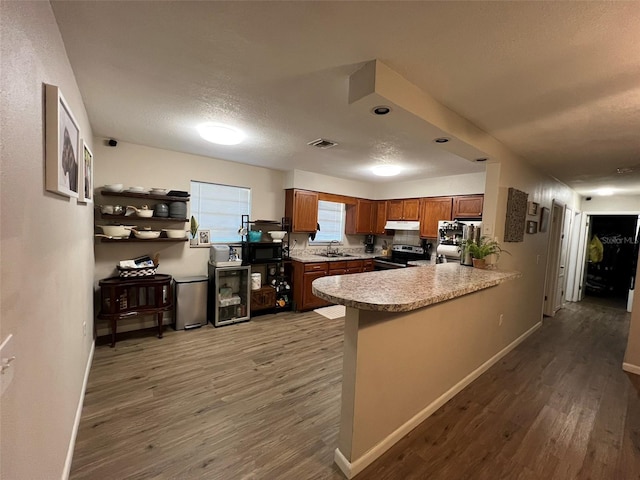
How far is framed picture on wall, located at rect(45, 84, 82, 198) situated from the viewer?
1148mm

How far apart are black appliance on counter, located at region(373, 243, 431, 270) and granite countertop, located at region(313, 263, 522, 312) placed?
2.35 meters

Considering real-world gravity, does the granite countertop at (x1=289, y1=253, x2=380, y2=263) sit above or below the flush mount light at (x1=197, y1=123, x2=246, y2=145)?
below

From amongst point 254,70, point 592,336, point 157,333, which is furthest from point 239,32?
point 592,336

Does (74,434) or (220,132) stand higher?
(220,132)

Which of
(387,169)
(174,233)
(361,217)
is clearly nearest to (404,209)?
(361,217)

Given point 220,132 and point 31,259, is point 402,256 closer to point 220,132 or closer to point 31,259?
point 220,132

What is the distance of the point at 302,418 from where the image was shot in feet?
6.70

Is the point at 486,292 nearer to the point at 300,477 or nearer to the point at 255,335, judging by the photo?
the point at 300,477

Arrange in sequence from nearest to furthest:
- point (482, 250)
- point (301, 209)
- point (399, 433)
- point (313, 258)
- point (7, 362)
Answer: point (7, 362)
point (399, 433)
point (482, 250)
point (301, 209)
point (313, 258)

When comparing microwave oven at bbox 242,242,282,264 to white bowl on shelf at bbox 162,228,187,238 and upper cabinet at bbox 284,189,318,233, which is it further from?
white bowl on shelf at bbox 162,228,187,238

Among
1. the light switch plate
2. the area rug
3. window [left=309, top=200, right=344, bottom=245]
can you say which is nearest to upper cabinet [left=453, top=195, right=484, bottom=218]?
window [left=309, top=200, right=344, bottom=245]

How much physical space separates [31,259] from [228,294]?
9.94 ft

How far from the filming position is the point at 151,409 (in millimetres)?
2072

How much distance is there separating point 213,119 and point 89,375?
253 cm
